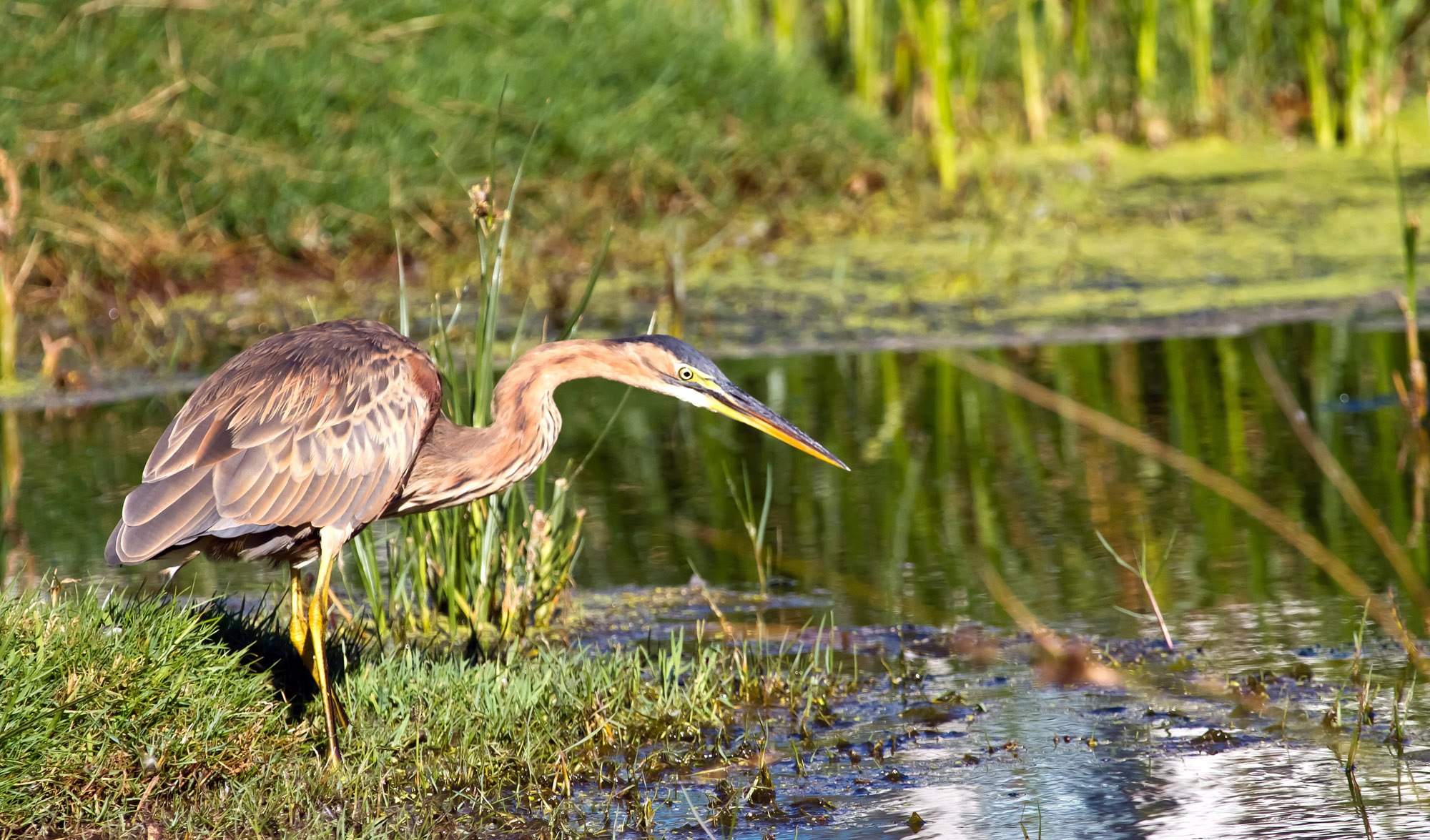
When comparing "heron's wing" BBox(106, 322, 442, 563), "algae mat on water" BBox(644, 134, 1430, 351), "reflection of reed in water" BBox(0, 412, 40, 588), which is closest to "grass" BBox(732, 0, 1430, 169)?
"algae mat on water" BBox(644, 134, 1430, 351)

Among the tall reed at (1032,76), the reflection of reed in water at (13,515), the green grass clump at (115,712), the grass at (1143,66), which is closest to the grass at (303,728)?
the green grass clump at (115,712)

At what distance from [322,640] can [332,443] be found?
475mm

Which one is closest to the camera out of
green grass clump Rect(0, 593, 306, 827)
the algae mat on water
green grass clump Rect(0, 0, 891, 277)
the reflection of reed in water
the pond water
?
green grass clump Rect(0, 593, 306, 827)

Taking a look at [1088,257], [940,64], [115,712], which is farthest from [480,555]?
[940,64]

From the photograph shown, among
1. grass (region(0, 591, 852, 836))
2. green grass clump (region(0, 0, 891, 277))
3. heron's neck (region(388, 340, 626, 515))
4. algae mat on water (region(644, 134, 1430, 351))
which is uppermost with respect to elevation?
green grass clump (region(0, 0, 891, 277))

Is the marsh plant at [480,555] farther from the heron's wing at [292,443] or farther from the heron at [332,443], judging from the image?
the heron's wing at [292,443]

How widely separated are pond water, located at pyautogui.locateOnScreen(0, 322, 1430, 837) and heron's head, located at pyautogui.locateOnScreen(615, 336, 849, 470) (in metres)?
0.78

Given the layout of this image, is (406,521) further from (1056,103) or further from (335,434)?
(1056,103)

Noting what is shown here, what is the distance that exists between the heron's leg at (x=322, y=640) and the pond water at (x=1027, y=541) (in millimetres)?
557

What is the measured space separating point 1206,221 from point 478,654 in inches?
295

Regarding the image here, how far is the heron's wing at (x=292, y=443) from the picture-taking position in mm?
4168

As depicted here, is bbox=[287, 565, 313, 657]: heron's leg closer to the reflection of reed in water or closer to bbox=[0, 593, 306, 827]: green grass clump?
bbox=[0, 593, 306, 827]: green grass clump

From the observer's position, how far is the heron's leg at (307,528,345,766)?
3.96m

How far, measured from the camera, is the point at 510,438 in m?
4.42
